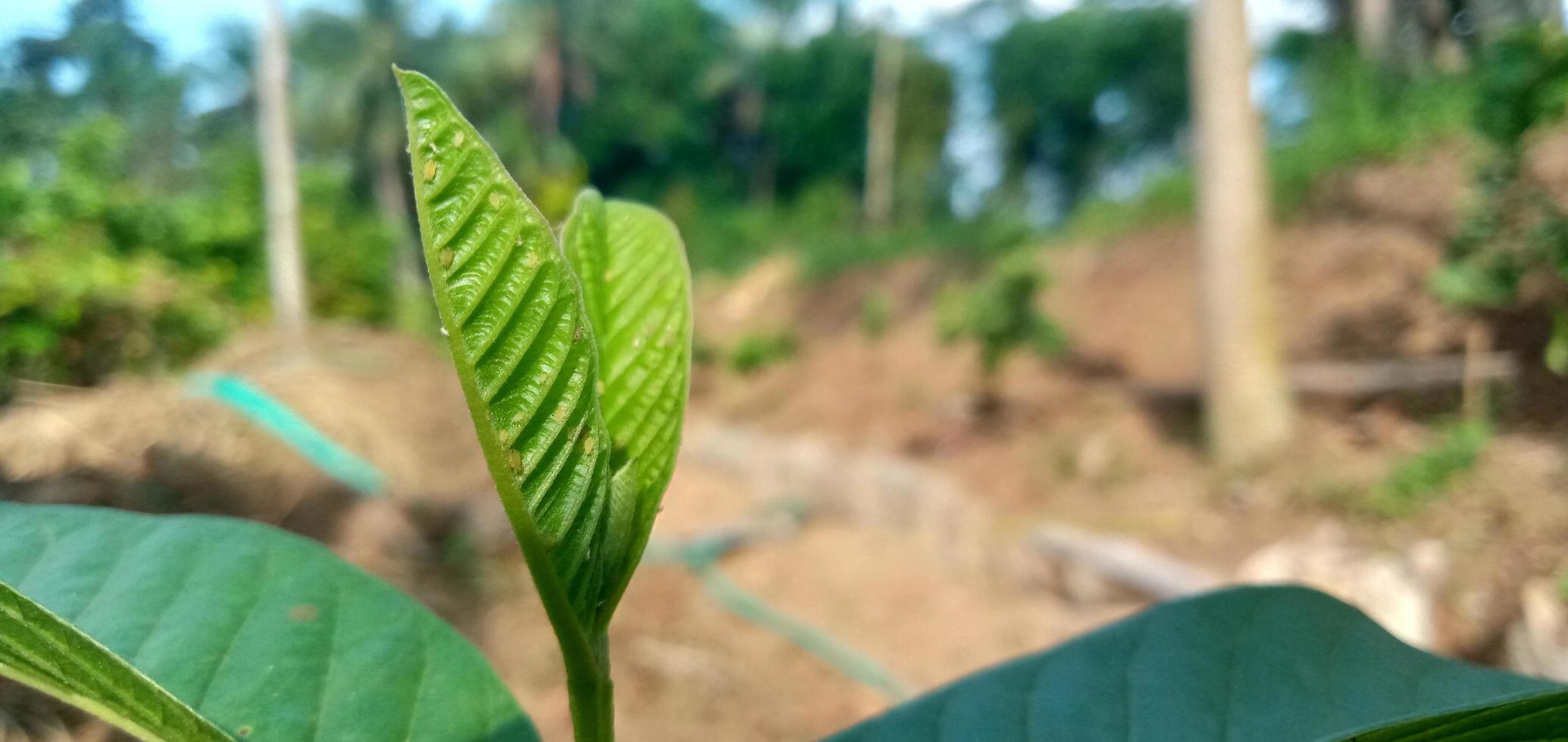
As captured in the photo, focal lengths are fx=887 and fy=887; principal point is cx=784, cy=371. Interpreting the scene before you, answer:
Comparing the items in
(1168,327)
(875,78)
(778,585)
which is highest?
(875,78)

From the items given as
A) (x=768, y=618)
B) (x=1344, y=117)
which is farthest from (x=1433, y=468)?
(x=1344, y=117)

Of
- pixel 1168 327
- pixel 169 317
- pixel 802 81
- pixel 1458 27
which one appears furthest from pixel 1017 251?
pixel 802 81

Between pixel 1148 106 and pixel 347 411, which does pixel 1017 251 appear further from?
pixel 1148 106

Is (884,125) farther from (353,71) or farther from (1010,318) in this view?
(1010,318)

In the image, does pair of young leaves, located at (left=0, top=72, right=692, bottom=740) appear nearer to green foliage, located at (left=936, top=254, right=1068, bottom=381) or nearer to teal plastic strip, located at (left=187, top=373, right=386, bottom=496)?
teal plastic strip, located at (left=187, top=373, right=386, bottom=496)

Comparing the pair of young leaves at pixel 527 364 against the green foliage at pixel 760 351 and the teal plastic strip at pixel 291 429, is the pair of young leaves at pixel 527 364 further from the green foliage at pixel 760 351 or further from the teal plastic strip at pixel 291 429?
the green foliage at pixel 760 351

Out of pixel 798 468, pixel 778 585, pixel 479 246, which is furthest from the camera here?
pixel 798 468
